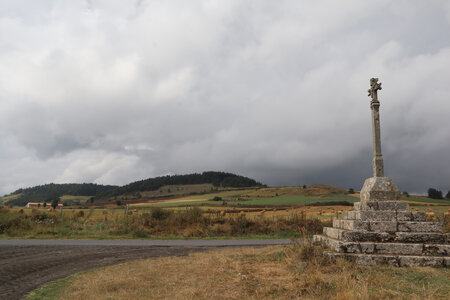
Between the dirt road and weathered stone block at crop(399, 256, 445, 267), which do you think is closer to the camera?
the dirt road

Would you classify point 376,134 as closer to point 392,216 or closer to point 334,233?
point 392,216

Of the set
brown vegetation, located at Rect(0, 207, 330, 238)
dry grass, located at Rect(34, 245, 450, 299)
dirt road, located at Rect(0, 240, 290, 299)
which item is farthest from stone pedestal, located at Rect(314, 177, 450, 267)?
brown vegetation, located at Rect(0, 207, 330, 238)

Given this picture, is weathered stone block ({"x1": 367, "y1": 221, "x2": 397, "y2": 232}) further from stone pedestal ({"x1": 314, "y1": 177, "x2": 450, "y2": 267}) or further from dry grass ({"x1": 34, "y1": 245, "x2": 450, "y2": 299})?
dry grass ({"x1": 34, "y1": 245, "x2": 450, "y2": 299})

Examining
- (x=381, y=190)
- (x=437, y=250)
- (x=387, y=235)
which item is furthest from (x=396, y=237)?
(x=381, y=190)

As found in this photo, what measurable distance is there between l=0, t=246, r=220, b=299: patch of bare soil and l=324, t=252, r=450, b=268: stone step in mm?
7792

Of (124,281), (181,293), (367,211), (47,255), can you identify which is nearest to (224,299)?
(181,293)

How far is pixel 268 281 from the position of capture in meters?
7.18

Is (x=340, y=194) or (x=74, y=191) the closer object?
(x=340, y=194)

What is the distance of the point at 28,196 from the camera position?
119 metres

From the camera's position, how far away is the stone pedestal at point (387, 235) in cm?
855

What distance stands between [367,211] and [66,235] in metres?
20.2

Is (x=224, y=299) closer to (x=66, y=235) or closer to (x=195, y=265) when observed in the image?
(x=195, y=265)

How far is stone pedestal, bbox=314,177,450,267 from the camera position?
28.1 feet

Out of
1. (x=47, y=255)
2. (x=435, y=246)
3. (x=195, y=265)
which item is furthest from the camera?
(x=47, y=255)
